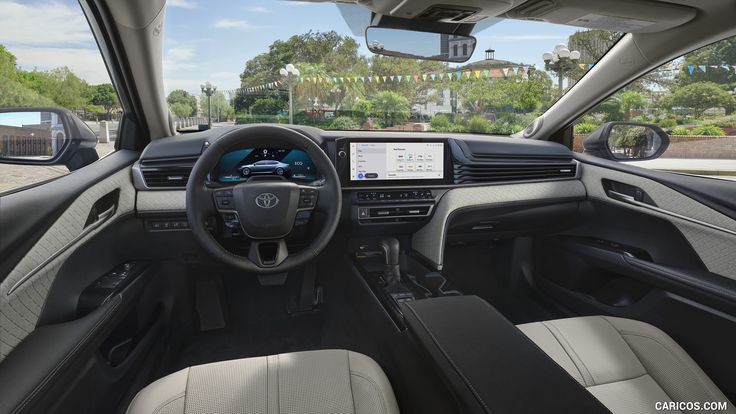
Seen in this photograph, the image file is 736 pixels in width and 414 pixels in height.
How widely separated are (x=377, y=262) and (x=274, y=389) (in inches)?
60.4

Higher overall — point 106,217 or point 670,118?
point 670,118

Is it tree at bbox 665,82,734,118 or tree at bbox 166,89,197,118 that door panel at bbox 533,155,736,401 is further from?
tree at bbox 166,89,197,118

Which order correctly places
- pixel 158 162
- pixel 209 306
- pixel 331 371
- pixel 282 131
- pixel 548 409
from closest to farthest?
pixel 548 409, pixel 331 371, pixel 282 131, pixel 158 162, pixel 209 306

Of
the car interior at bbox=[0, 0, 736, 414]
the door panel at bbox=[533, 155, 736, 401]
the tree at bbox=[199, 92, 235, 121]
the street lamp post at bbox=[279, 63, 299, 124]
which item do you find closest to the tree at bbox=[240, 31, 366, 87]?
the street lamp post at bbox=[279, 63, 299, 124]

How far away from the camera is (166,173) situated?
7.40ft

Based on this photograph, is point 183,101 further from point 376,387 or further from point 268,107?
point 376,387

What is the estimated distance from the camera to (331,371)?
1.41m

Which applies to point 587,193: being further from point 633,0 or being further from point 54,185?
point 54,185

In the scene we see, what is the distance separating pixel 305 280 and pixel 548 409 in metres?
2.04

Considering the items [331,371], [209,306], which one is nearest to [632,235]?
[331,371]

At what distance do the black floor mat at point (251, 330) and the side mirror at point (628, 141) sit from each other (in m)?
2.13

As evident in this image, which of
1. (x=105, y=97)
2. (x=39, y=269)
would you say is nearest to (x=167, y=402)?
(x=39, y=269)

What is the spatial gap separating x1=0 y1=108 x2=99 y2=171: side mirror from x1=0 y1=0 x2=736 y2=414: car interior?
0.02 m

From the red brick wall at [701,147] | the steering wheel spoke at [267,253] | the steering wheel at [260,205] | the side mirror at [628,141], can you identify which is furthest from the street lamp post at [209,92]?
the red brick wall at [701,147]
